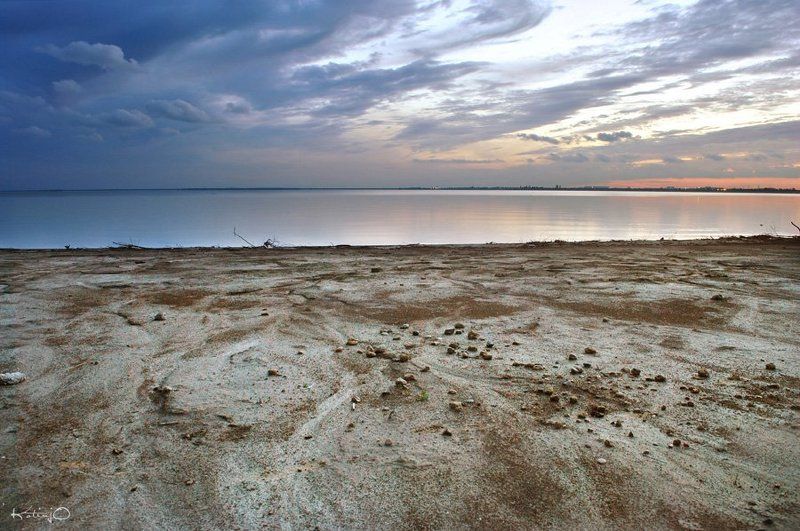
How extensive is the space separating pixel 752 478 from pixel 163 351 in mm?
5319

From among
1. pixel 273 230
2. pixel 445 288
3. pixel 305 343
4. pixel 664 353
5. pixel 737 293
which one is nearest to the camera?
pixel 664 353

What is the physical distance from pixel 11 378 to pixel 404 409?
3680 millimetres

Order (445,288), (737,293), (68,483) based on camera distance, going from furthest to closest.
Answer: (445,288), (737,293), (68,483)

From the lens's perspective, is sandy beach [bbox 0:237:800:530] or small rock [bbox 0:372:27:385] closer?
sandy beach [bbox 0:237:800:530]

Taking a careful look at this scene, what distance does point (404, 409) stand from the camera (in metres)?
3.83

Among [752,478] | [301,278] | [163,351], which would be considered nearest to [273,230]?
[301,278]

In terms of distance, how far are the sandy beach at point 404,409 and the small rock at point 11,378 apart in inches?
6.6

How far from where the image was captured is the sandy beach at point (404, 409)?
108 inches

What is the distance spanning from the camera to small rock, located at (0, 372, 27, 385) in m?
4.31

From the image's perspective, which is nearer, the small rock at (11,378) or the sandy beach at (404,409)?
the sandy beach at (404,409)

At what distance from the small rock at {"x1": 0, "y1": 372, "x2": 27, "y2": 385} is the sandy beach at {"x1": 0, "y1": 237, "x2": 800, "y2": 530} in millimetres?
169

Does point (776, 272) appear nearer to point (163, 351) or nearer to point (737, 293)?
point (737, 293)

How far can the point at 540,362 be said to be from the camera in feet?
15.7

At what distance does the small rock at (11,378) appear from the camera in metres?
4.31
